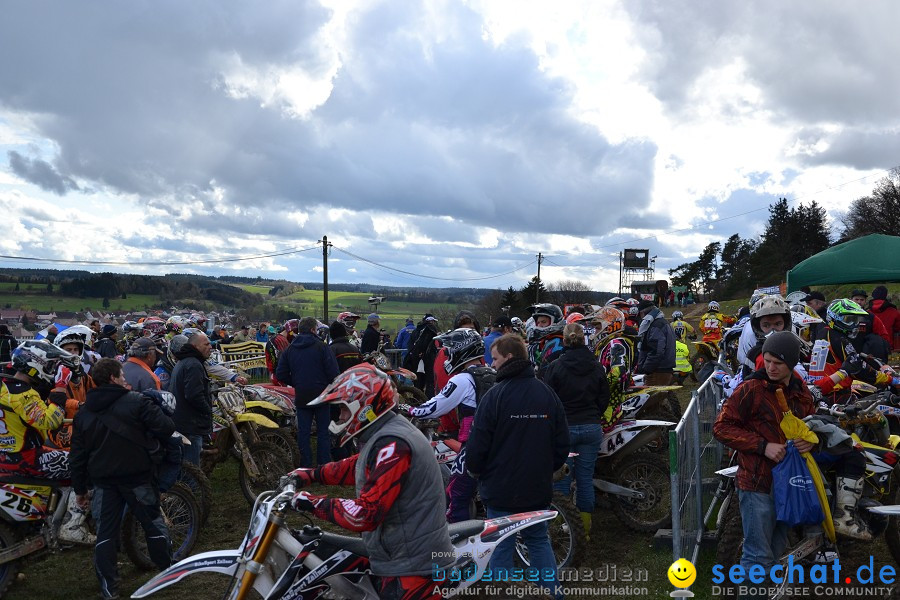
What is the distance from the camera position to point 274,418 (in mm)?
9750

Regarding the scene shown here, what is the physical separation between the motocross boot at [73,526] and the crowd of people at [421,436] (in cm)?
1

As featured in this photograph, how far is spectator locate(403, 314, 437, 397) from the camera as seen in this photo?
1256cm

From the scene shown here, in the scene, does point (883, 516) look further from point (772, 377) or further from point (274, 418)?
point (274, 418)

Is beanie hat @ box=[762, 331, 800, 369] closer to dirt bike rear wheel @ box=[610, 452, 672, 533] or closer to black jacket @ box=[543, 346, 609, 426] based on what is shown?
black jacket @ box=[543, 346, 609, 426]

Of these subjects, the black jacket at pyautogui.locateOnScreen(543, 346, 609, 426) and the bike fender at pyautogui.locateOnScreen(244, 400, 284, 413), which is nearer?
the black jacket at pyautogui.locateOnScreen(543, 346, 609, 426)

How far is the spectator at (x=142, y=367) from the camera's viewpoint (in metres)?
6.71

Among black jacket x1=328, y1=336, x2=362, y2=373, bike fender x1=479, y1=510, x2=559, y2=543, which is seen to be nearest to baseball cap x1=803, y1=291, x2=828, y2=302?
black jacket x1=328, y1=336, x2=362, y2=373

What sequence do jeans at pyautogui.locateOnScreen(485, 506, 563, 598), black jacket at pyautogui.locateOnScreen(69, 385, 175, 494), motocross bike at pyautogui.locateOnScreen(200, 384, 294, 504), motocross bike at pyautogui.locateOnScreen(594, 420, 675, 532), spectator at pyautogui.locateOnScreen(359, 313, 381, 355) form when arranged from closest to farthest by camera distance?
jeans at pyautogui.locateOnScreen(485, 506, 563, 598), black jacket at pyautogui.locateOnScreen(69, 385, 175, 494), motocross bike at pyautogui.locateOnScreen(594, 420, 675, 532), motocross bike at pyautogui.locateOnScreen(200, 384, 294, 504), spectator at pyautogui.locateOnScreen(359, 313, 381, 355)

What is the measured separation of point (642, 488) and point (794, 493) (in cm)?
246

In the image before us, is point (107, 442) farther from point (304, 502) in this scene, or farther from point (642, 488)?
point (642, 488)

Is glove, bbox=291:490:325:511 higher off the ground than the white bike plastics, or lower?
higher

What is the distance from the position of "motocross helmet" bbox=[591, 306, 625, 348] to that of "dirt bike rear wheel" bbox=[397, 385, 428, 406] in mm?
3784

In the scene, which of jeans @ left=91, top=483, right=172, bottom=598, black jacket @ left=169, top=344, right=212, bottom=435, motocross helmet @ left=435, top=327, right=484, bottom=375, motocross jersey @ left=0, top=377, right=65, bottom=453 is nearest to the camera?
jeans @ left=91, top=483, right=172, bottom=598

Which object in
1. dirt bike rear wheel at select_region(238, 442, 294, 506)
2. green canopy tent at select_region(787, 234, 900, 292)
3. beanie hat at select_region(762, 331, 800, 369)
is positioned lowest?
dirt bike rear wheel at select_region(238, 442, 294, 506)
